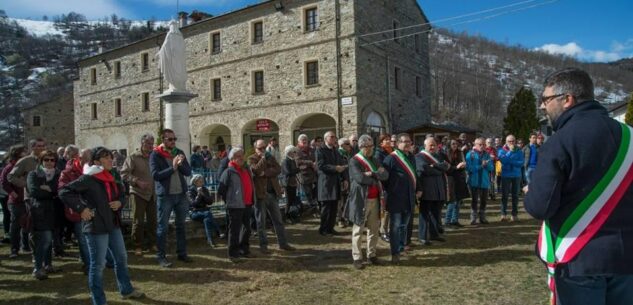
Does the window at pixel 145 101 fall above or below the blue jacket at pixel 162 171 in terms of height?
above

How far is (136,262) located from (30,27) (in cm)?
11934

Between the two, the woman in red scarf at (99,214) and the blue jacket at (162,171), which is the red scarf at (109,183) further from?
the blue jacket at (162,171)

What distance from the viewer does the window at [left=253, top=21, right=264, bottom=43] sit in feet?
77.5

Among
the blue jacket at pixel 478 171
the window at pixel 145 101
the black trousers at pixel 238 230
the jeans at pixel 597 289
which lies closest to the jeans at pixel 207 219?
the black trousers at pixel 238 230

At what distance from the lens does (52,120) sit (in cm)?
4238

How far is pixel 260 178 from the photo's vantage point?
7059mm

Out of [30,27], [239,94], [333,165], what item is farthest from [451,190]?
[30,27]

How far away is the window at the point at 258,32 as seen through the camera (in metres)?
23.6

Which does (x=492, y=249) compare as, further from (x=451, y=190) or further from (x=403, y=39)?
(x=403, y=39)

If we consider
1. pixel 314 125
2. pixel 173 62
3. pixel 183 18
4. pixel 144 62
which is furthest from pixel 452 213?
pixel 144 62

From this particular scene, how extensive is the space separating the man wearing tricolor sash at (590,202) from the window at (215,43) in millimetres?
25102

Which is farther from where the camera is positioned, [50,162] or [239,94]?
[239,94]

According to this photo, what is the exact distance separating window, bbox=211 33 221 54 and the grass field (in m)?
19.8

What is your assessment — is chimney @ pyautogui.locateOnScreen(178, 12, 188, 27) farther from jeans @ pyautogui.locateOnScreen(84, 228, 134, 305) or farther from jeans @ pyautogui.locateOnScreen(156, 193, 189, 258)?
jeans @ pyautogui.locateOnScreen(84, 228, 134, 305)
